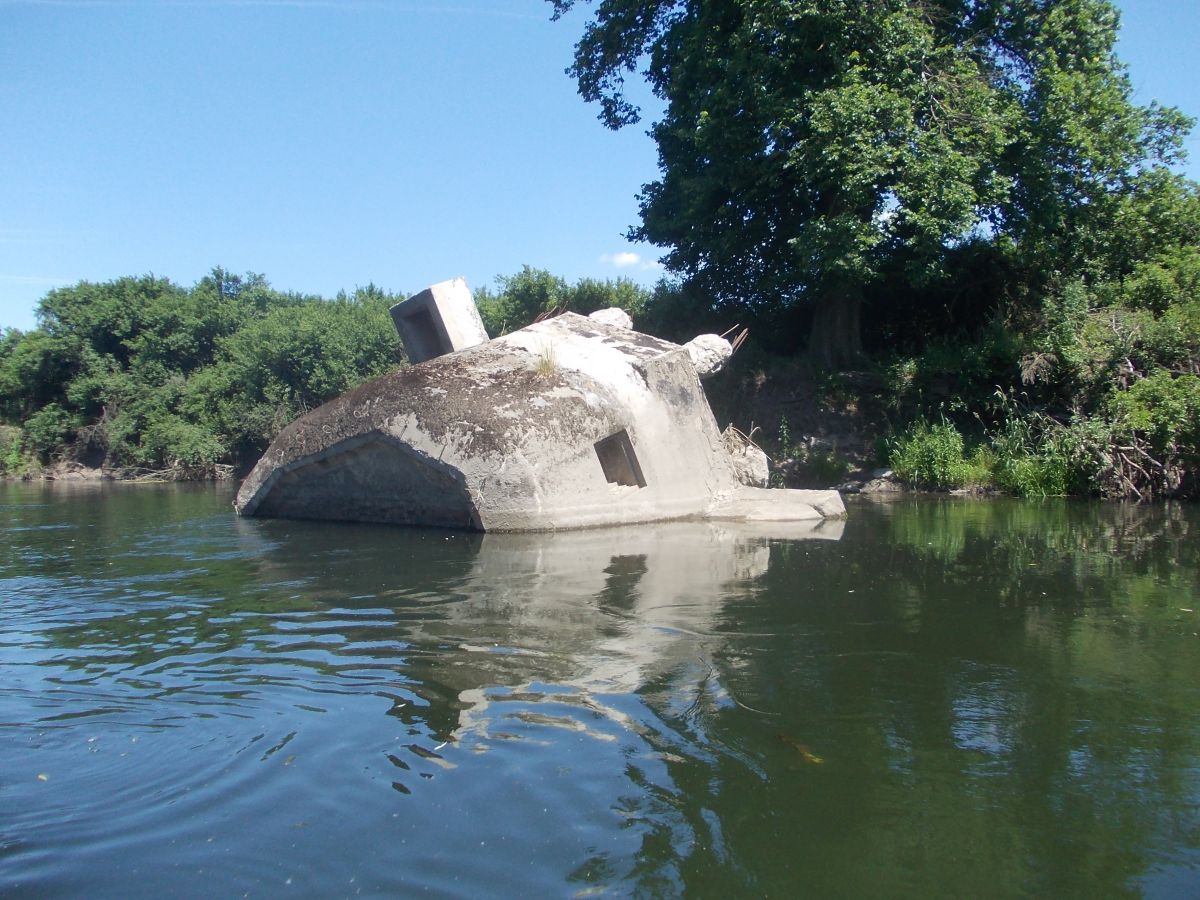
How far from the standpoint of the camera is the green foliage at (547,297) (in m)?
25.2

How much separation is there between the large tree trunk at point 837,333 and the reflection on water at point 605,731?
1165 cm

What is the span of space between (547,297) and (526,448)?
15.8m

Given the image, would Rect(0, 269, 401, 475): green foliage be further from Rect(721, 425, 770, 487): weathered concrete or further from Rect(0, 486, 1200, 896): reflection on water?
Rect(0, 486, 1200, 896): reflection on water

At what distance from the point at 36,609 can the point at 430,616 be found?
297 centimetres

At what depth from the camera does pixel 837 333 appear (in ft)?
65.1

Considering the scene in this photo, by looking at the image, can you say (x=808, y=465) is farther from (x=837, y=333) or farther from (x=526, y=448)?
(x=526, y=448)

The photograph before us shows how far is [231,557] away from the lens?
9.48 meters

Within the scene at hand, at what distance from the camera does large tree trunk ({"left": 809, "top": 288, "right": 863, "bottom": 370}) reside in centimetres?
1966

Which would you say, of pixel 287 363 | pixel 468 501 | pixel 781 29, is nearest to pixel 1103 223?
pixel 781 29

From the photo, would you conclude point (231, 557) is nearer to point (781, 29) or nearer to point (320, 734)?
point (320, 734)

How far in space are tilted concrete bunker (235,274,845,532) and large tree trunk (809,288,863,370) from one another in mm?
7354

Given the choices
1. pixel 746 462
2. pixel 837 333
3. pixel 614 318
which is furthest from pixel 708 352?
pixel 837 333

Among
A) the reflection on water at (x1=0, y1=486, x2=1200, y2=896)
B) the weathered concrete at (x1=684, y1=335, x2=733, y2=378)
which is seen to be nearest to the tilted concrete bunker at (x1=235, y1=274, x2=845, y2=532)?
the weathered concrete at (x1=684, y1=335, x2=733, y2=378)

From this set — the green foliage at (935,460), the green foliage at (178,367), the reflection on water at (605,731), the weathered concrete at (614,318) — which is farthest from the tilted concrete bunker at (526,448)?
the green foliage at (178,367)
